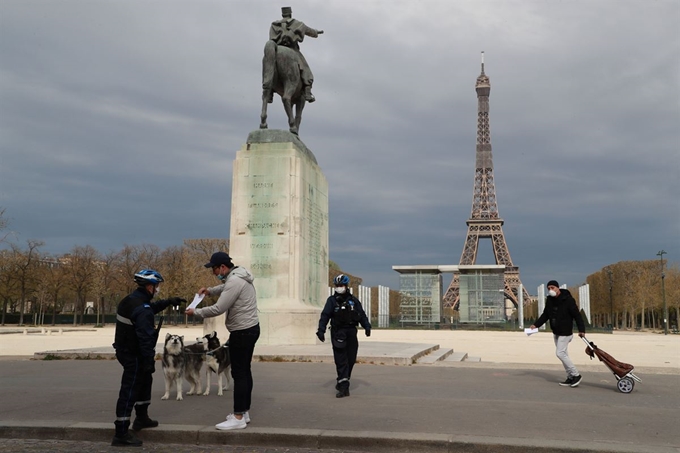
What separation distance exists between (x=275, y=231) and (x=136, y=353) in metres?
10.3

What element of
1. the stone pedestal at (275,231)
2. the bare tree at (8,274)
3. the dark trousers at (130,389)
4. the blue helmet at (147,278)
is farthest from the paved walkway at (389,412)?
the bare tree at (8,274)

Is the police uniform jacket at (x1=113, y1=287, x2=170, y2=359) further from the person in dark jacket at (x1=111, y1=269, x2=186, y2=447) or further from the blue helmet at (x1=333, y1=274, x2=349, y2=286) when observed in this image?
the blue helmet at (x1=333, y1=274, x2=349, y2=286)

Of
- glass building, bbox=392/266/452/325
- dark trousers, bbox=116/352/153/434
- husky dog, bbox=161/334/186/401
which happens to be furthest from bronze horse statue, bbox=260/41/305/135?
glass building, bbox=392/266/452/325

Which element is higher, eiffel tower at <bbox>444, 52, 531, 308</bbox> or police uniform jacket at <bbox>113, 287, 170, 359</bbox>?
eiffel tower at <bbox>444, 52, 531, 308</bbox>

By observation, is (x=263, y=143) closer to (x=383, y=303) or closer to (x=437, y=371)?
(x=437, y=371)

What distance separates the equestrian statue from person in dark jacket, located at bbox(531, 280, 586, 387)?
10535 millimetres

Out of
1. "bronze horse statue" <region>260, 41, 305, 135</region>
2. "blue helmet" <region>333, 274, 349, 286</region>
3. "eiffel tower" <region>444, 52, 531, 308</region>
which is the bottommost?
"blue helmet" <region>333, 274, 349, 286</region>

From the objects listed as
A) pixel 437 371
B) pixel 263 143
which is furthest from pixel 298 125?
pixel 437 371

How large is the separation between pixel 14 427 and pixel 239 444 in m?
2.49

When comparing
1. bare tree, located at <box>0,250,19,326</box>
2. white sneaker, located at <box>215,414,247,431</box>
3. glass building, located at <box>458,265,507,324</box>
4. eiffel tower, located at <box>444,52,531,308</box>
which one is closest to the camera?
white sneaker, located at <box>215,414,247,431</box>

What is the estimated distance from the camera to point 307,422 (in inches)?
262

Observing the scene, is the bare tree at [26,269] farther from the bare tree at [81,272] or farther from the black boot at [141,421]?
the black boot at [141,421]

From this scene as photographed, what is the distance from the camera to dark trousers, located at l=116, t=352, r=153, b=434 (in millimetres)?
6016

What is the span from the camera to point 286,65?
1788 cm
